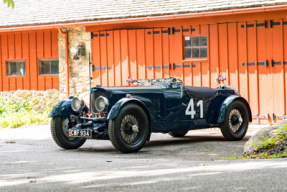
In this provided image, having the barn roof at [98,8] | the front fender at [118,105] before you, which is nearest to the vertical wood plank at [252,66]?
the barn roof at [98,8]

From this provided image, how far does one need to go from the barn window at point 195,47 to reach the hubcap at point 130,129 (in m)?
5.36

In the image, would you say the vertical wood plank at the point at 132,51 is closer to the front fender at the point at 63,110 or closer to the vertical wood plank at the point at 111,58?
the vertical wood plank at the point at 111,58

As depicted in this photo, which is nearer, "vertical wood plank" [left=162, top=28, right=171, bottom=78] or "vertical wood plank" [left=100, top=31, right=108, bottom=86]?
"vertical wood plank" [left=162, top=28, right=171, bottom=78]

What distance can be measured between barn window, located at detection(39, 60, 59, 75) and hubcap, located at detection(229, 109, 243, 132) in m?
7.81

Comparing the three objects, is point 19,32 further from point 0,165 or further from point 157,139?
point 0,165

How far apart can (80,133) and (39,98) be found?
8.15m

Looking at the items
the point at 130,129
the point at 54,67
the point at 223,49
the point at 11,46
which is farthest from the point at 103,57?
the point at 130,129

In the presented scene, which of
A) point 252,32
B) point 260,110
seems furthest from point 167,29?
point 260,110

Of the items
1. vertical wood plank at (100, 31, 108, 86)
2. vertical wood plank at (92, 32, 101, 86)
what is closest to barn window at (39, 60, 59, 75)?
vertical wood plank at (92, 32, 101, 86)

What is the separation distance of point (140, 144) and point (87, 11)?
7.72m

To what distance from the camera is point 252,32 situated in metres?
11.7

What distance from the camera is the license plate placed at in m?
7.55

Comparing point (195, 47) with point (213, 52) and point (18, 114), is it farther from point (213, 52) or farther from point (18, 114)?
point (18, 114)

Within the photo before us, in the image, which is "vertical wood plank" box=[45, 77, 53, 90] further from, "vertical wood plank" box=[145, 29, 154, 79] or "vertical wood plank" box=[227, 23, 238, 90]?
"vertical wood plank" box=[227, 23, 238, 90]
